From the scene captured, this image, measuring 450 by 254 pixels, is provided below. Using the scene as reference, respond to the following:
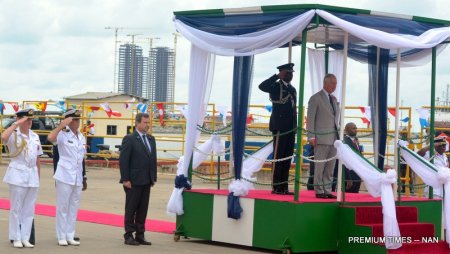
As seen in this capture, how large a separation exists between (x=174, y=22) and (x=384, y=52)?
10.6 feet

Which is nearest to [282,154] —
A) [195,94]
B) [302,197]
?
[302,197]

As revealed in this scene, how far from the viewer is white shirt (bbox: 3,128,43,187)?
36.3 feet

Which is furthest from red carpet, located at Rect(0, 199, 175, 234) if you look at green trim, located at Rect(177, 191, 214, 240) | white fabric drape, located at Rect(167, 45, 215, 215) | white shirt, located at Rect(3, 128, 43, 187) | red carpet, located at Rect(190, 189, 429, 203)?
white shirt, located at Rect(3, 128, 43, 187)

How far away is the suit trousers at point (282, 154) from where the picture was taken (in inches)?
496

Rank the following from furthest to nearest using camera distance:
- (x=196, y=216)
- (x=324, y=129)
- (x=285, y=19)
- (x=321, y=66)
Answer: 1. (x=321, y=66)
2. (x=196, y=216)
3. (x=324, y=129)
4. (x=285, y=19)

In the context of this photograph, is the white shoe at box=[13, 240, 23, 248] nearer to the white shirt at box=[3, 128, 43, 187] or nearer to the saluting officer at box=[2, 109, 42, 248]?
the saluting officer at box=[2, 109, 42, 248]

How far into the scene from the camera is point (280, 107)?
1248 cm

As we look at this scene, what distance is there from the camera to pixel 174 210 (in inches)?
504

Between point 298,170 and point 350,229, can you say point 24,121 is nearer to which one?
point 298,170

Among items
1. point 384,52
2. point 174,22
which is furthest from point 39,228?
point 384,52

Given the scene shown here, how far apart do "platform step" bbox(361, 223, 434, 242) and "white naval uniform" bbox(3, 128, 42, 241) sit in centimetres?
428

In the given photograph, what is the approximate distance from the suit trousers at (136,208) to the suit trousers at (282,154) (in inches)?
72.7

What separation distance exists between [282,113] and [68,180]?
3.11 metres

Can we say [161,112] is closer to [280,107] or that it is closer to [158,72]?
[280,107]
